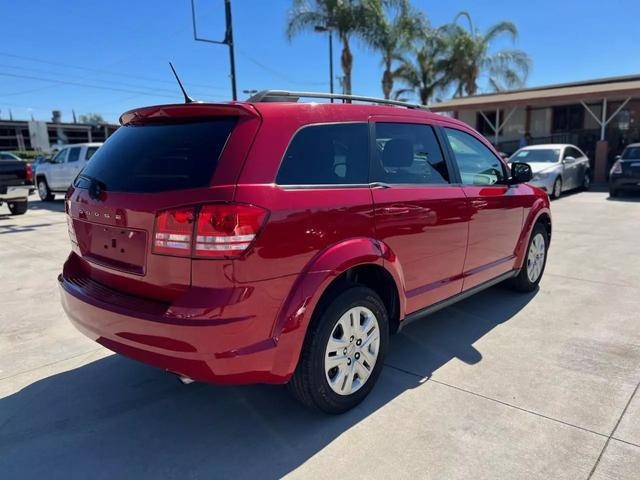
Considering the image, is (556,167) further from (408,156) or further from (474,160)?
(408,156)

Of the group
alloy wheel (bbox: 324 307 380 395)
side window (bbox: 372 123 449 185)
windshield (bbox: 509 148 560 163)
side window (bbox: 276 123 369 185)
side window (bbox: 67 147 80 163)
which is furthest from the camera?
side window (bbox: 67 147 80 163)

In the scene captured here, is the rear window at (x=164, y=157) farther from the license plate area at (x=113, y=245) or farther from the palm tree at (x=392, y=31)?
the palm tree at (x=392, y=31)

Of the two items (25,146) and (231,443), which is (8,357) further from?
(25,146)

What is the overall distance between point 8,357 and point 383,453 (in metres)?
3.07

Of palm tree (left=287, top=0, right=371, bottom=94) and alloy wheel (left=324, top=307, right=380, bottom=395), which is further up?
palm tree (left=287, top=0, right=371, bottom=94)

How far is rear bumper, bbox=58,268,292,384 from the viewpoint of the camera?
7.40ft

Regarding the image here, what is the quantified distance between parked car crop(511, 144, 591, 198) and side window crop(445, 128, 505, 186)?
382 inches

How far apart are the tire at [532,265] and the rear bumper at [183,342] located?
3.37 metres

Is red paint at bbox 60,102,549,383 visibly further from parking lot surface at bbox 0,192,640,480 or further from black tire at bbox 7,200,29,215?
black tire at bbox 7,200,29,215

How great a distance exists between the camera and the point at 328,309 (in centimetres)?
267

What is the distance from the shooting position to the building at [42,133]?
63156 millimetres

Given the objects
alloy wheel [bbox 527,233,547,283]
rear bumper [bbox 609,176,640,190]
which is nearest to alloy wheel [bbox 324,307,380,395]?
alloy wheel [bbox 527,233,547,283]

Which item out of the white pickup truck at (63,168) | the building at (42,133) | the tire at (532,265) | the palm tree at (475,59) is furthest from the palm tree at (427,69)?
the building at (42,133)

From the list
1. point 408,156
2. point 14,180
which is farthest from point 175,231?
point 14,180
